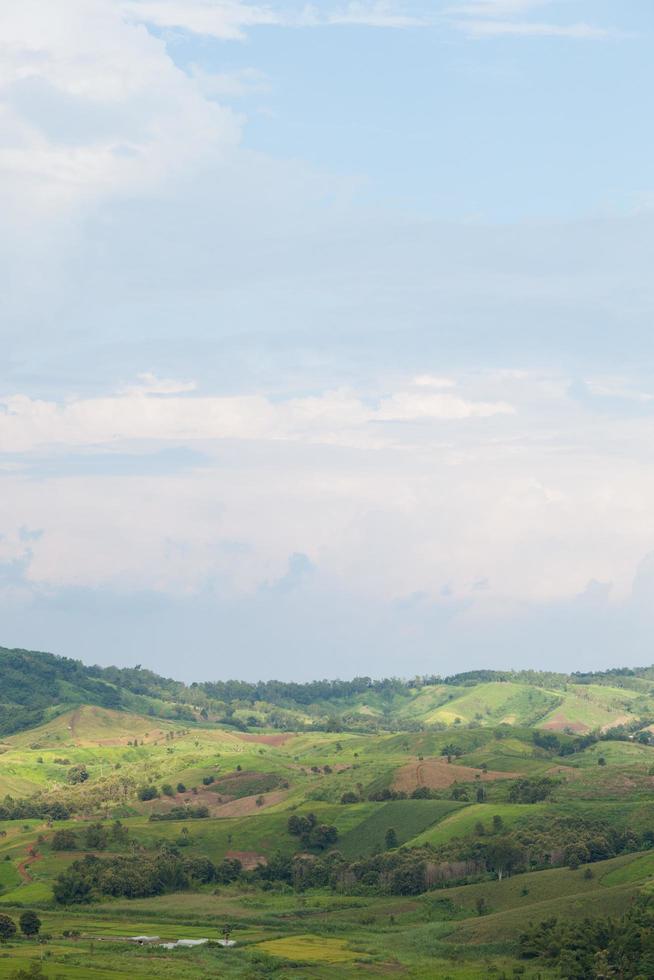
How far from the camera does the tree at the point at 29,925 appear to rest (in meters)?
168

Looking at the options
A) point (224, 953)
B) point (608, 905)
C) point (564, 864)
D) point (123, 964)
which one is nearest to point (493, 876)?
point (564, 864)

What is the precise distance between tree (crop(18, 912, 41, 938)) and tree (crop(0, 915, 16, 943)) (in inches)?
48.8

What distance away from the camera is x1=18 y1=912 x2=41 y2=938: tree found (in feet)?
551

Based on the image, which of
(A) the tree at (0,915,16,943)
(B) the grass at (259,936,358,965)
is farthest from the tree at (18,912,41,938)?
(B) the grass at (259,936,358,965)

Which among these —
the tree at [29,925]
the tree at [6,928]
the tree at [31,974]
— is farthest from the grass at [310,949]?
the tree at [6,928]

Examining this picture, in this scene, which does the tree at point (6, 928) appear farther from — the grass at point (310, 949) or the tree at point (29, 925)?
the grass at point (310, 949)

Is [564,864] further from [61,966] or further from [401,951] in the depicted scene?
[61,966]

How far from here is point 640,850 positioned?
651 ft

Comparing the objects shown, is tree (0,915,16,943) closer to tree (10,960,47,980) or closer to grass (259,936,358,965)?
tree (10,960,47,980)

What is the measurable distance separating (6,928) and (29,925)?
338cm

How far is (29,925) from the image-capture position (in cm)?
16850

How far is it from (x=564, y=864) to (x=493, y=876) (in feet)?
38.2

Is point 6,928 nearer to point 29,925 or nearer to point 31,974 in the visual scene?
point 29,925

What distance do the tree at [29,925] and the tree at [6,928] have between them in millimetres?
1239
